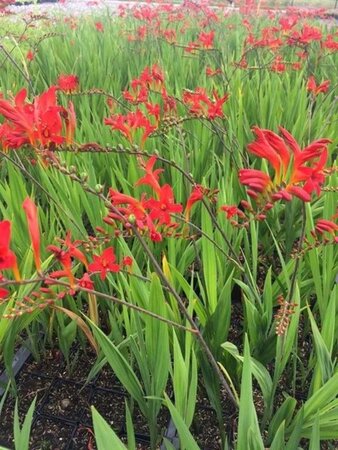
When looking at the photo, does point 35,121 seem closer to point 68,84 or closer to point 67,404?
point 67,404

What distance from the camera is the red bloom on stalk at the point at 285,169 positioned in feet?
2.03

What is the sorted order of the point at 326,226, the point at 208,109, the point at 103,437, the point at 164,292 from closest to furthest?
the point at 103,437, the point at 326,226, the point at 164,292, the point at 208,109

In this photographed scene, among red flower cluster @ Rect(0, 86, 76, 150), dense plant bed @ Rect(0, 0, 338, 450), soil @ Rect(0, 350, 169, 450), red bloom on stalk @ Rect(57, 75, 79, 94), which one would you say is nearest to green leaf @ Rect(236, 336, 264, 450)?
dense plant bed @ Rect(0, 0, 338, 450)

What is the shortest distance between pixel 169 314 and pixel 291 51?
2.65 m

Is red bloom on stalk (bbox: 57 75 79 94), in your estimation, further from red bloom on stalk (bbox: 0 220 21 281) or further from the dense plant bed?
red bloom on stalk (bbox: 0 220 21 281)

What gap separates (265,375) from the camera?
854 mm

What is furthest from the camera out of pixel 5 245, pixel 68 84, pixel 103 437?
pixel 68 84

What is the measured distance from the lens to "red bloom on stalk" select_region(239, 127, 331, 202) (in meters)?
0.62

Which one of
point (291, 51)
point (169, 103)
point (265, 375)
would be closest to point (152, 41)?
point (291, 51)

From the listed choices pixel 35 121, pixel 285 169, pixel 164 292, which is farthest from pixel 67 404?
pixel 285 169

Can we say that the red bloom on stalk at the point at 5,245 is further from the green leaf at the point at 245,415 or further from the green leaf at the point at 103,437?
the green leaf at the point at 245,415

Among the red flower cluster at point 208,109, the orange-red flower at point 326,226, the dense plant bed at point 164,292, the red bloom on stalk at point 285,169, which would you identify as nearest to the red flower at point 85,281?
the dense plant bed at point 164,292

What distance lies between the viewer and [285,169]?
0.67m

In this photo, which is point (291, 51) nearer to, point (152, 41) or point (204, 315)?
point (152, 41)
